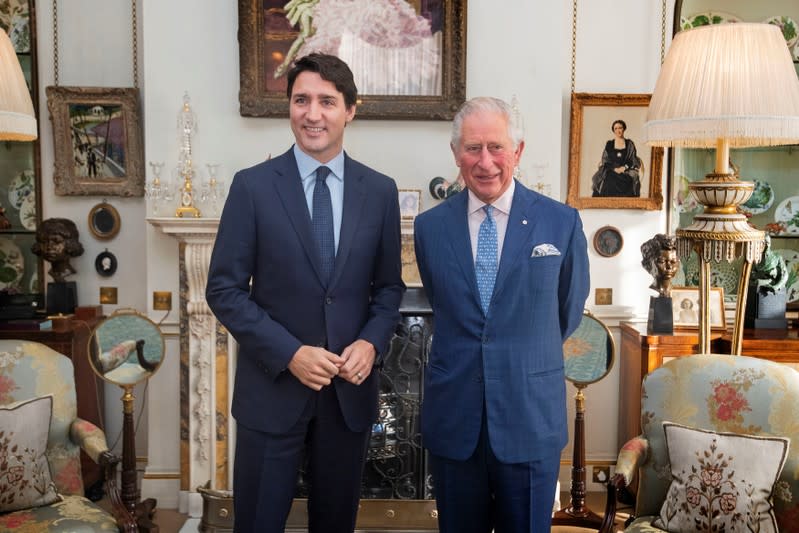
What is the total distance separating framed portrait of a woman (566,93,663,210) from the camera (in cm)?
335

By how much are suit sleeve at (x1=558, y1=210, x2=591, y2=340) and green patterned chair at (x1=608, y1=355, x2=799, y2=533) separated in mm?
514

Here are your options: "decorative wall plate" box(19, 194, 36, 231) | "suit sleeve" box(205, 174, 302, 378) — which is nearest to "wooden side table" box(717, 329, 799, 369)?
"suit sleeve" box(205, 174, 302, 378)

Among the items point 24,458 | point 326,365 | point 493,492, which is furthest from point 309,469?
point 24,458

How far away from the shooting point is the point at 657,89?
94.6 inches

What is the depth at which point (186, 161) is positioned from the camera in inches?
118

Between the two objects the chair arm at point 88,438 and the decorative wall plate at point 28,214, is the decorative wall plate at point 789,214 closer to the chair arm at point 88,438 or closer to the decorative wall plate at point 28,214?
the chair arm at point 88,438

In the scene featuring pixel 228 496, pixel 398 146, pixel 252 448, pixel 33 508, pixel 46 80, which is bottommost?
pixel 228 496

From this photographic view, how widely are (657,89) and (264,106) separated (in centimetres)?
164

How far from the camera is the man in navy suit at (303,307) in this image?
5.41 feet

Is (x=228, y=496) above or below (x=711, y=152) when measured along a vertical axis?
below

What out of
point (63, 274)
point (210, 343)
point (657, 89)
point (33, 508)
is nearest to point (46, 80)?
point (63, 274)

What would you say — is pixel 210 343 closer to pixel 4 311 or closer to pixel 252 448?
pixel 4 311

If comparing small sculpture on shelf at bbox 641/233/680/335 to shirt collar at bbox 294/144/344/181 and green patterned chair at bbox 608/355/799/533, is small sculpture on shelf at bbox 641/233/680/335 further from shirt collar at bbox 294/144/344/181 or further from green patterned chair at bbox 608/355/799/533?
shirt collar at bbox 294/144/344/181

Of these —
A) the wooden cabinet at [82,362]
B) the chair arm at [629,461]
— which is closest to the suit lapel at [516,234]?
the chair arm at [629,461]
